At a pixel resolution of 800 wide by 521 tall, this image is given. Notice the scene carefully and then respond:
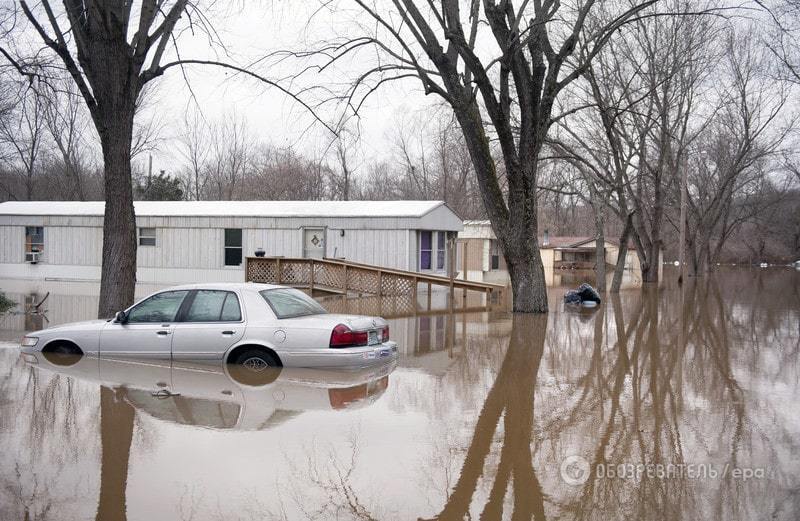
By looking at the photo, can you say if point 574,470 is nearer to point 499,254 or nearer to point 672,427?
point 672,427

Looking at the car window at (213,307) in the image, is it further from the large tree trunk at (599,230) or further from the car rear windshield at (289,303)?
the large tree trunk at (599,230)

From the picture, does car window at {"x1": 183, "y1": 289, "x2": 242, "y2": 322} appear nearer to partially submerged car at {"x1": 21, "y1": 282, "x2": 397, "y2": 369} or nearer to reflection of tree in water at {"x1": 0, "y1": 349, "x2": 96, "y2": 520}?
partially submerged car at {"x1": 21, "y1": 282, "x2": 397, "y2": 369}

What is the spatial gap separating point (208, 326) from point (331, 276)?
15.0 metres

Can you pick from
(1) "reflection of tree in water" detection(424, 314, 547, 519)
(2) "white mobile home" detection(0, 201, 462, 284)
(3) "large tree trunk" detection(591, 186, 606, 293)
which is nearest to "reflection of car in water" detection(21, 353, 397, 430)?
(1) "reflection of tree in water" detection(424, 314, 547, 519)

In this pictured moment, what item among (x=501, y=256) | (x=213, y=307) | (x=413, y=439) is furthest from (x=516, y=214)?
(x=501, y=256)

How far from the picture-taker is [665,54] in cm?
3397

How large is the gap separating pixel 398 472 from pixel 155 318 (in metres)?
6.03

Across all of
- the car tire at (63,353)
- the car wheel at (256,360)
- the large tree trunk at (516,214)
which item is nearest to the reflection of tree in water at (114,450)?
the car wheel at (256,360)

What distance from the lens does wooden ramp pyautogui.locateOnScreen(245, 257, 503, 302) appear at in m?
24.8

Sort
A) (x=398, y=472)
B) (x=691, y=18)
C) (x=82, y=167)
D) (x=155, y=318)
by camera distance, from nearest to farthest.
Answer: (x=398, y=472) → (x=155, y=318) → (x=691, y=18) → (x=82, y=167)

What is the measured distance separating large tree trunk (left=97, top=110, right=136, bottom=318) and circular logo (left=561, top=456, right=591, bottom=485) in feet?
34.3

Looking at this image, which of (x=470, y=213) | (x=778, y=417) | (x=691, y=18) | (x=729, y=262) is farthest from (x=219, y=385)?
(x=729, y=262)

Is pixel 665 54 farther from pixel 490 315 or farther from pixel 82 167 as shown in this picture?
pixel 82 167

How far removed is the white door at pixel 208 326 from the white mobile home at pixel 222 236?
1694cm
